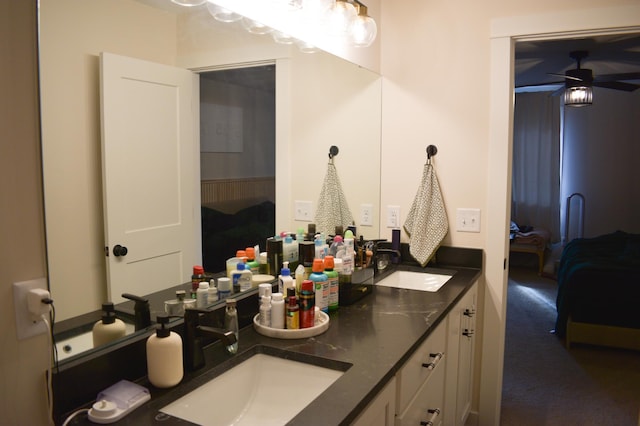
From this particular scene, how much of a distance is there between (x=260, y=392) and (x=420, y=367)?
1.88 ft

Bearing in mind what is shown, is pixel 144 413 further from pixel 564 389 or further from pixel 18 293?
pixel 564 389

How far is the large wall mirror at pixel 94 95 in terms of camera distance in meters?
1.12

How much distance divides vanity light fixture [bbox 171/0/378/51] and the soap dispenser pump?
923 mm

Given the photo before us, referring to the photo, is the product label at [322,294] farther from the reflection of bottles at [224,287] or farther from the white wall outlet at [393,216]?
the white wall outlet at [393,216]

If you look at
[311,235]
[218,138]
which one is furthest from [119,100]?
[311,235]

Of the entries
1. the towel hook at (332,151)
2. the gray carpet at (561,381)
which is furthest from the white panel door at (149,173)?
the gray carpet at (561,381)

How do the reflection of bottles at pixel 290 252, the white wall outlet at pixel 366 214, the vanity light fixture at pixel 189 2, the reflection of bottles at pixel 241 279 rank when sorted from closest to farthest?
1. the vanity light fixture at pixel 189 2
2. the reflection of bottles at pixel 241 279
3. the reflection of bottles at pixel 290 252
4. the white wall outlet at pixel 366 214

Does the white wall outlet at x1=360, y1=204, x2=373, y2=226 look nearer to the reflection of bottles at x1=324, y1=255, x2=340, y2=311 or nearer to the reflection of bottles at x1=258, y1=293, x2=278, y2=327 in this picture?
the reflection of bottles at x1=324, y1=255, x2=340, y2=311

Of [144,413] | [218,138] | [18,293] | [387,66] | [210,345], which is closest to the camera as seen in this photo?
[18,293]

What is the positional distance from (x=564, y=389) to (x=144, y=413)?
3.01 metres

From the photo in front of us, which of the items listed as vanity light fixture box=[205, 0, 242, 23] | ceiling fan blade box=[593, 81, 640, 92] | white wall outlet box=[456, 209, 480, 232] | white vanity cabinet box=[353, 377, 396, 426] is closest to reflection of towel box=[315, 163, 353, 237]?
white wall outlet box=[456, 209, 480, 232]

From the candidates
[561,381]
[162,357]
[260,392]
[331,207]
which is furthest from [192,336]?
[561,381]

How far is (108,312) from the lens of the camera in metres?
1.30

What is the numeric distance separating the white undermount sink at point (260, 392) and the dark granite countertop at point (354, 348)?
0.07ft
